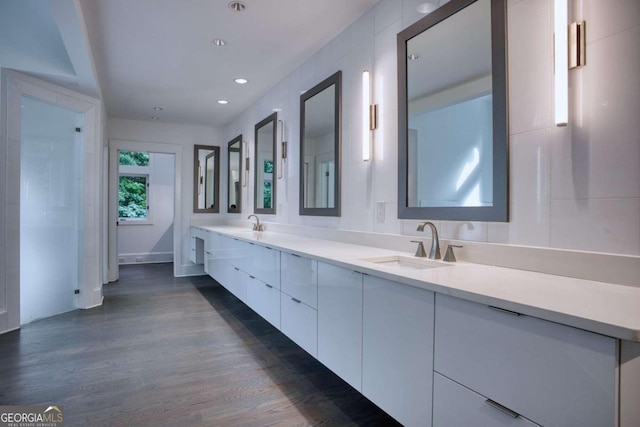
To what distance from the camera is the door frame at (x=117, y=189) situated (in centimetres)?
533

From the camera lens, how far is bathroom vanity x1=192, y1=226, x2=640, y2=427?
0.80 metres

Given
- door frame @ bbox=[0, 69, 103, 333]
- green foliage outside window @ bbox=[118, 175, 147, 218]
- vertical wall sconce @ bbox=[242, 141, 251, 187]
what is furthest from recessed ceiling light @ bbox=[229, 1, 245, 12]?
green foliage outside window @ bbox=[118, 175, 147, 218]

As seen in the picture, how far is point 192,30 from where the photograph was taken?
2.69 meters

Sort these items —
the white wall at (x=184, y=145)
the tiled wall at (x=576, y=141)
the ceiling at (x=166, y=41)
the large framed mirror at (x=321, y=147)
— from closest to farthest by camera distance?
the tiled wall at (x=576, y=141), the ceiling at (x=166, y=41), the large framed mirror at (x=321, y=147), the white wall at (x=184, y=145)

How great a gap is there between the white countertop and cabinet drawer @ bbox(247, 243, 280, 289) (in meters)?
0.92

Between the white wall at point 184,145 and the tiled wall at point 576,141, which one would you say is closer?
the tiled wall at point 576,141

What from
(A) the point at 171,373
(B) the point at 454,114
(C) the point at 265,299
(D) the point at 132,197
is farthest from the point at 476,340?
(D) the point at 132,197

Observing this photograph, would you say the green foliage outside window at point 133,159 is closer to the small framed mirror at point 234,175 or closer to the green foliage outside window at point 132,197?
the green foliage outside window at point 132,197

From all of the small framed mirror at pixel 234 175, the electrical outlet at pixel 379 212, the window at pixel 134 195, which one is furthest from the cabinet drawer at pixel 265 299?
the window at pixel 134 195

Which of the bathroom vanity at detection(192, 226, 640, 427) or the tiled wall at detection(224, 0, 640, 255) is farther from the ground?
the tiled wall at detection(224, 0, 640, 255)

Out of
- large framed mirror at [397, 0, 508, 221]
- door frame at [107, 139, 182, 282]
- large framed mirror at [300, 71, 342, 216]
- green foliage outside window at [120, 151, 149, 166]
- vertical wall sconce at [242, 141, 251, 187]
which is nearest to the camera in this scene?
large framed mirror at [397, 0, 508, 221]

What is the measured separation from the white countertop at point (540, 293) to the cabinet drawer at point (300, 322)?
0.55 metres

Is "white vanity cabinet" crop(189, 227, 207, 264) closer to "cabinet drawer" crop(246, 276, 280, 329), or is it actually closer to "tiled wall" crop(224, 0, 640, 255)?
"cabinet drawer" crop(246, 276, 280, 329)
